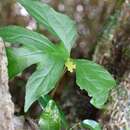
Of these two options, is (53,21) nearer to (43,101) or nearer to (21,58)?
(21,58)

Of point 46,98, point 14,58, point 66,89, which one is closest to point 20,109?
point 66,89

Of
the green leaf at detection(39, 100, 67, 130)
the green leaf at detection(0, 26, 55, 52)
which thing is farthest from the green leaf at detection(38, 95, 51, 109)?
the green leaf at detection(0, 26, 55, 52)

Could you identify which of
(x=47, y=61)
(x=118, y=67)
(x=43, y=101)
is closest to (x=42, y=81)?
(x=47, y=61)

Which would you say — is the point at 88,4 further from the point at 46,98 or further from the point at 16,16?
the point at 46,98

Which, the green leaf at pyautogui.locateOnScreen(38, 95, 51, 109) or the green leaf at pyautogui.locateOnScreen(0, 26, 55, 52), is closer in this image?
the green leaf at pyautogui.locateOnScreen(0, 26, 55, 52)

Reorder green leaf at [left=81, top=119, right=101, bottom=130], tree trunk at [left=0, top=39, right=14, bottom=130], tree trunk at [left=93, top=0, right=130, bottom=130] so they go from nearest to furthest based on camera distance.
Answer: tree trunk at [left=0, top=39, right=14, bottom=130] < green leaf at [left=81, top=119, right=101, bottom=130] < tree trunk at [left=93, top=0, right=130, bottom=130]

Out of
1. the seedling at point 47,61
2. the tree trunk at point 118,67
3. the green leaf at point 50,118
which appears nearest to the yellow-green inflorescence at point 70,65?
the seedling at point 47,61

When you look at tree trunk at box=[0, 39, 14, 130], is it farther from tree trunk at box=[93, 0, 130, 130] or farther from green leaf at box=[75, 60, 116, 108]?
tree trunk at box=[93, 0, 130, 130]
